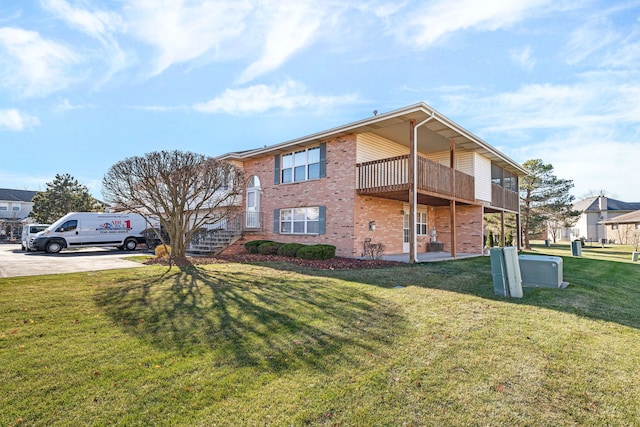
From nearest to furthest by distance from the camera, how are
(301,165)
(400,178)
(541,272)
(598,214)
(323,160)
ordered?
(541,272) → (400,178) → (323,160) → (301,165) → (598,214)

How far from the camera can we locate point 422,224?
725 inches

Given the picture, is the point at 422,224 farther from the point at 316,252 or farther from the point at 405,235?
the point at 316,252

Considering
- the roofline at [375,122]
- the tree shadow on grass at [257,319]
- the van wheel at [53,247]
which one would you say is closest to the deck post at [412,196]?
the roofline at [375,122]

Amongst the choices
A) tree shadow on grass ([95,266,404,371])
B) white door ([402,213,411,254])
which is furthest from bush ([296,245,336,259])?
white door ([402,213,411,254])

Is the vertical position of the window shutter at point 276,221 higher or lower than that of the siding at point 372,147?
lower

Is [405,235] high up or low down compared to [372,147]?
down

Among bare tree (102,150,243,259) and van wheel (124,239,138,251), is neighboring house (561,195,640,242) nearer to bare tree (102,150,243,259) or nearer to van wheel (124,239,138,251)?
bare tree (102,150,243,259)

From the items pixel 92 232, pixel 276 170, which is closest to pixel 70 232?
pixel 92 232

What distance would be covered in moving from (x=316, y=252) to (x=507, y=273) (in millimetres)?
7231

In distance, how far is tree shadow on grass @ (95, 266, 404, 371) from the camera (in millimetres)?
3877

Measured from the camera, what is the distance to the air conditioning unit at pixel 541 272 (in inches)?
304

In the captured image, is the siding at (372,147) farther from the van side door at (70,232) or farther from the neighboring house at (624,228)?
the neighboring house at (624,228)

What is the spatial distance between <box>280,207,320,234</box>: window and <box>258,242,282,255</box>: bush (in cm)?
163

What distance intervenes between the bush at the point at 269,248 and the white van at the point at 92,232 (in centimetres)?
602
